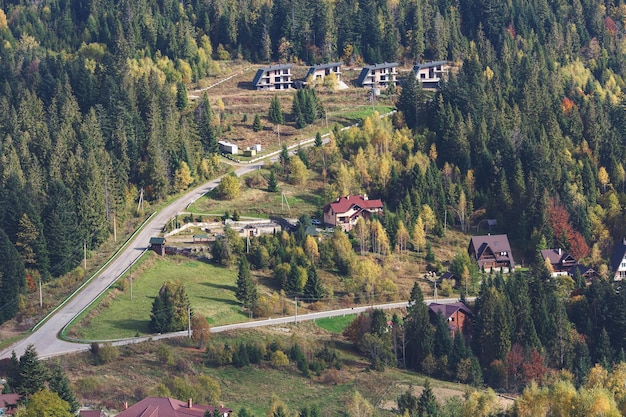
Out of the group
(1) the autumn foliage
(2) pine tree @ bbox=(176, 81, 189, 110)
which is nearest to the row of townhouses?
(2) pine tree @ bbox=(176, 81, 189, 110)

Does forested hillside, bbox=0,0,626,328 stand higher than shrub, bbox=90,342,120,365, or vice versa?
forested hillside, bbox=0,0,626,328

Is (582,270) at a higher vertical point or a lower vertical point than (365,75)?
lower

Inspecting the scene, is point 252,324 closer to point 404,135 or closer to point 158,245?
point 158,245

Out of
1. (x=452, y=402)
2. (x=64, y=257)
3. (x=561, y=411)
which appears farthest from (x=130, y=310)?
(x=561, y=411)

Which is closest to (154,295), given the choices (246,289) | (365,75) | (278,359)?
(246,289)

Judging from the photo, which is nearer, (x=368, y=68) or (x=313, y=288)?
(x=313, y=288)

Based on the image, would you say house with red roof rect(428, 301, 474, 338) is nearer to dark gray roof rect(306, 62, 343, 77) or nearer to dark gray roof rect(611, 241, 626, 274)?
dark gray roof rect(611, 241, 626, 274)
